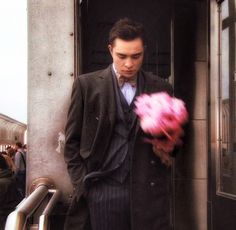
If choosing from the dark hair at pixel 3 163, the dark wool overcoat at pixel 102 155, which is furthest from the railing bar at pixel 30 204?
the dark hair at pixel 3 163

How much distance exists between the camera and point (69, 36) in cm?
405

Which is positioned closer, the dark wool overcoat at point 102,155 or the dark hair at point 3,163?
the dark wool overcoat at point 102,155

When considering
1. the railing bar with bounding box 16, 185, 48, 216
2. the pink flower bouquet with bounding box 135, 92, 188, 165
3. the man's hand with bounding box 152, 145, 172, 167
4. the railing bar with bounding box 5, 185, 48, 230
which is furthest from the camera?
the man's hand with bounding box 152, 145, 172, 167

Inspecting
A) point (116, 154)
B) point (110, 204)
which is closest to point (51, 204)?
point (110, 204)

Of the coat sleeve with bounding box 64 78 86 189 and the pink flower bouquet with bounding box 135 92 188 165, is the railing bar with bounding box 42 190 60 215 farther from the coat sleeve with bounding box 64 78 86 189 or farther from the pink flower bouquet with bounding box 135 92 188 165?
the pink flower bouquet with bounding box 135 92 188 165

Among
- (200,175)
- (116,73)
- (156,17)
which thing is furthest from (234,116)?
(156,17)

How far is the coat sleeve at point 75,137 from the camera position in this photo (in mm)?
2576

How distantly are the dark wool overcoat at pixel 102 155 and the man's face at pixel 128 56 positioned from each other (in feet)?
0.40

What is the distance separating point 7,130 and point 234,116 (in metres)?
24.4

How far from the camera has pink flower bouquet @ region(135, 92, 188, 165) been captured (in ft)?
7.86

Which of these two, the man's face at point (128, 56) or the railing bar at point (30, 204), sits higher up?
the man's face at point (128, 56)

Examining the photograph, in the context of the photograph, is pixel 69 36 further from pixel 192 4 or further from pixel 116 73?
pixel 192 4

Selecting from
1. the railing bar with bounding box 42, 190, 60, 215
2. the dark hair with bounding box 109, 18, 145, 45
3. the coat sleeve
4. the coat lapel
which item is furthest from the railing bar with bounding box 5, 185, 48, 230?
the dark hair with bounding box 109, 18, 145, 45

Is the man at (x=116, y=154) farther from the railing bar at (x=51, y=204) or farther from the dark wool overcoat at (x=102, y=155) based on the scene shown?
the railing bar at (x=51, y=204)
